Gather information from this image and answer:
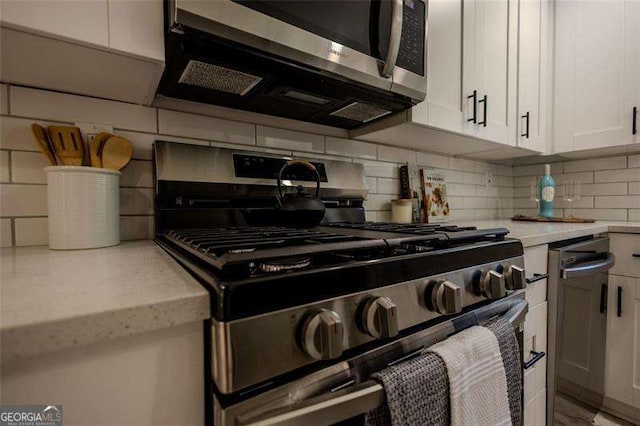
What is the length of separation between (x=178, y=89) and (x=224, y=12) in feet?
1.03

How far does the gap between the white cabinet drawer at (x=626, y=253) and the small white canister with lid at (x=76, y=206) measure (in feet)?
6.43

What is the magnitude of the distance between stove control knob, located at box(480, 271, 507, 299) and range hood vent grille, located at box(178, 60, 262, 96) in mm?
768

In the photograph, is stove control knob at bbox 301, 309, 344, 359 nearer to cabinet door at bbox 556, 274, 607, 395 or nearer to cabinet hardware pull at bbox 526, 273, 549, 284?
cabinet hardware pull at bbox 526, 273, 549, 284

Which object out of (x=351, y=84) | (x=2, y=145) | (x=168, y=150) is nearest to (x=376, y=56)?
(x=351, y=84)

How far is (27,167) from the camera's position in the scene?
0.78 meters

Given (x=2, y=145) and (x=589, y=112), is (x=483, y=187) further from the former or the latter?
(x=2, y=145)

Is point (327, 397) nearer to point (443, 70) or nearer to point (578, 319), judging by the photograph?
point (443, 70)

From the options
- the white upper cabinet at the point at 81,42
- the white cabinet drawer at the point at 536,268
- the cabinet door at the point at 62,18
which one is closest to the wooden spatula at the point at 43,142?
the white upper cabinet at the point at 81,42

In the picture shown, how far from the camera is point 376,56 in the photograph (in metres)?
0.93

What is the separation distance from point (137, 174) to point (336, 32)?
2.32 feet

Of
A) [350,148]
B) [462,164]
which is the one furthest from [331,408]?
[462,164]

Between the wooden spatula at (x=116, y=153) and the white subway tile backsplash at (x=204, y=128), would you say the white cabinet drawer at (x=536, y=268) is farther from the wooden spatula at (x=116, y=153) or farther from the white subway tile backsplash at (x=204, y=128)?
the wooden spatula at (x=116, y=153)

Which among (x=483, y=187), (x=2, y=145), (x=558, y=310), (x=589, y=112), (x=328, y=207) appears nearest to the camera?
(x=2, y=145)

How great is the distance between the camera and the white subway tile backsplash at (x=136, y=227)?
35.7 inches
